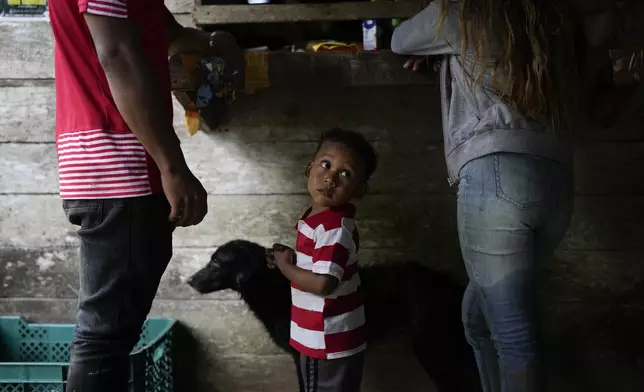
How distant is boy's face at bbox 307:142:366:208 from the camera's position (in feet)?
4.34

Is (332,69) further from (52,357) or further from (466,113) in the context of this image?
(52,357)

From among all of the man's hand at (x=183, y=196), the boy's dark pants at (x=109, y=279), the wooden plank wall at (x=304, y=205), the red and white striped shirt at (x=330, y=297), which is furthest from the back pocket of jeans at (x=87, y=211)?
the wooden plank wall at (x=304, y=205)

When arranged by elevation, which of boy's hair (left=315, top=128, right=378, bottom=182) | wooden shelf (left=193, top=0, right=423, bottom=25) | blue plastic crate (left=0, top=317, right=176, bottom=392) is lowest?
blue plastic crate (left=0, top=317, right=176, bottom=392)

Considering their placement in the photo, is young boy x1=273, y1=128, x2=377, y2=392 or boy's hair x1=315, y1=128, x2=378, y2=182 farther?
boy's hair x1=315, y1=128, x2=378, y2=182

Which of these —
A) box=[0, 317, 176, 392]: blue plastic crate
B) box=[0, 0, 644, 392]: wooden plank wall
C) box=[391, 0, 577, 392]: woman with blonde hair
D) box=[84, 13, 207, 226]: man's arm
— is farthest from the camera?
box=[0, 0, 644, 392]: wooden plank wall

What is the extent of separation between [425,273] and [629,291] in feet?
1.82

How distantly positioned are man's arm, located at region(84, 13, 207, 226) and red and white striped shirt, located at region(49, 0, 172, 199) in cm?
3

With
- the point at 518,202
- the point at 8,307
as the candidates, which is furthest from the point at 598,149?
the point at 8,307

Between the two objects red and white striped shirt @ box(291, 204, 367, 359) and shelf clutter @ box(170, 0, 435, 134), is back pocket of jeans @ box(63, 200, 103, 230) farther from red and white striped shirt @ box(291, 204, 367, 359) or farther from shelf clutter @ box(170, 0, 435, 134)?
red and white striped shirt @ box(291, 204, 367, 359)

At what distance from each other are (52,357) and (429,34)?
4.37ft

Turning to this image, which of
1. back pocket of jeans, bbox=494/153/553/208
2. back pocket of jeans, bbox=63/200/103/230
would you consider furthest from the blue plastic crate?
back pocket of jeans, bbox=494/153/553/208

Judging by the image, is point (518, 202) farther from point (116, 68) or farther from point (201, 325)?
point (201, 325)

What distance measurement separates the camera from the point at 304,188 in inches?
64.7

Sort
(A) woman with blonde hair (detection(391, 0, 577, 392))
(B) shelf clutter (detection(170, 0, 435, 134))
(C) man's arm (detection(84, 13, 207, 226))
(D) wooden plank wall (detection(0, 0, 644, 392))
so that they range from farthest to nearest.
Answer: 1. (D) wooden plank wall (detection(0, 0, 644, 392))
2. (B) shelf clutter (detection(170, 0, 435, 134))
3. (A) woman with blonde hair (detection(391, 0, 577, 392))
4. (C) man's arm (detection(84, 13, 207, 226))
